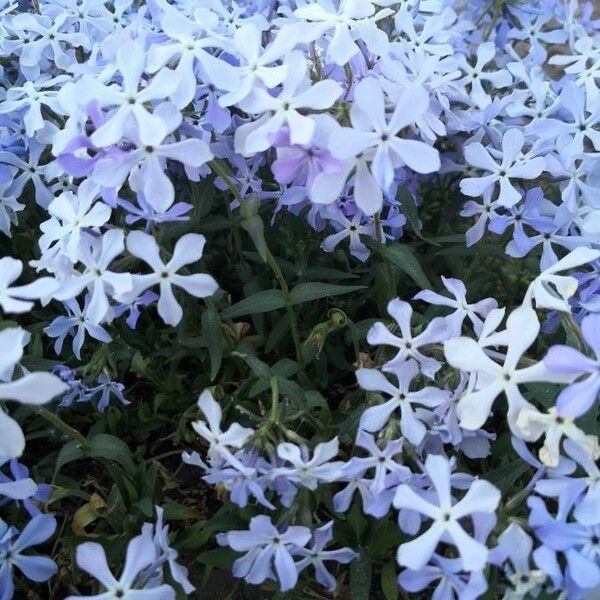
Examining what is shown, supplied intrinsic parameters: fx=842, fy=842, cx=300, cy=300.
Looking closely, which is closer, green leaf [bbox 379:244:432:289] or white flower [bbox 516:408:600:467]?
white flower [bbox 516:408:600:467]

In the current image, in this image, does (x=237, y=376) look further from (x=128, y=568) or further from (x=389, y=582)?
(x=128, y=568)

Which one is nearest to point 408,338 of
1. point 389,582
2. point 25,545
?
point 389,582

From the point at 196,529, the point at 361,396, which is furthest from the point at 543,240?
the point at 196,529

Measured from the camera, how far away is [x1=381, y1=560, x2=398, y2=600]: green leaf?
1406 millimetres

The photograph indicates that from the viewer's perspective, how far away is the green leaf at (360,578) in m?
1.34

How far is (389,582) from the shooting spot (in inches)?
55.7

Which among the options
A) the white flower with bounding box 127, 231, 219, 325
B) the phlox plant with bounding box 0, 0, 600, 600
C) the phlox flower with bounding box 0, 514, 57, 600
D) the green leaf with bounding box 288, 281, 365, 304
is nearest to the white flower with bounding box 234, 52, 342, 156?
the phlox plant with bounding box 0, 0, 600, 600

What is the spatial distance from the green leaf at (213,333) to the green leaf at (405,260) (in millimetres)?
310

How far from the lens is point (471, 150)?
157 cm

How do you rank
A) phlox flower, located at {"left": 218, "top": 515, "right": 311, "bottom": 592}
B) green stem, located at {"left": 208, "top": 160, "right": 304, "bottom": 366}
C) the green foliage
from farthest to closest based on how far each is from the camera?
the green foliage
green stem, located at {"left": 208, "top": 160, "right": 304, "bottom": 366}
phlox flower, located at {"left": 218, "top": 515, "right": 311, "bottom": 592}

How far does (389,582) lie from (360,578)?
0.08 m

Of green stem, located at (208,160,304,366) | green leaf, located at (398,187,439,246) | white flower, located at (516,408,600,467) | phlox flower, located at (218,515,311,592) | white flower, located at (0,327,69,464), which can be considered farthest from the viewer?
green leaf, located at (398,187,439,246)

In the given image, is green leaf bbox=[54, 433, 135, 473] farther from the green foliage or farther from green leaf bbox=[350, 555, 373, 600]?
green leaf bbox=[350, 555, 373, 600]

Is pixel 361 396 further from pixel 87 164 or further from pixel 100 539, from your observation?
pixel 87 164
